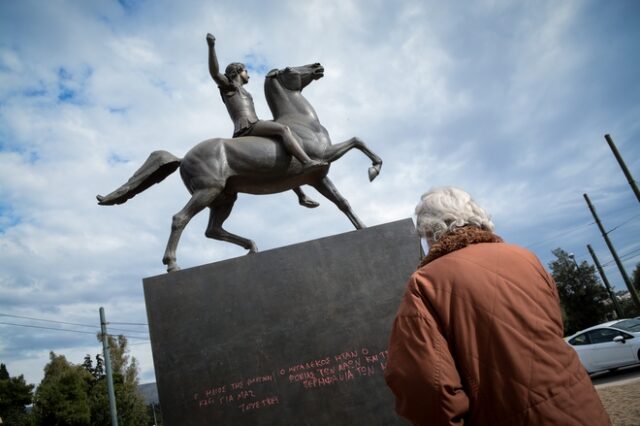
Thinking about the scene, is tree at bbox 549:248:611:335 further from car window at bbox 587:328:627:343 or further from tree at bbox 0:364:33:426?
tree at bbox 0:364:33:426

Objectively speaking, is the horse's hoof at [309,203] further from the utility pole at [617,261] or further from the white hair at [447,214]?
the utility pole at [617,261]

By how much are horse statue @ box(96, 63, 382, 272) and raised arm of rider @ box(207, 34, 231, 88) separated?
603 mm

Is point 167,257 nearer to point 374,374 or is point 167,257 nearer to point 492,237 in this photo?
point 374,374

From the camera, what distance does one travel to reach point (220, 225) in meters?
4.82

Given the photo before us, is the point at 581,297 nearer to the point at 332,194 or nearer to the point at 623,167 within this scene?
the point at 623,167

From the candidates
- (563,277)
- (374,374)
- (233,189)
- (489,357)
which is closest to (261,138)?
(233,189)

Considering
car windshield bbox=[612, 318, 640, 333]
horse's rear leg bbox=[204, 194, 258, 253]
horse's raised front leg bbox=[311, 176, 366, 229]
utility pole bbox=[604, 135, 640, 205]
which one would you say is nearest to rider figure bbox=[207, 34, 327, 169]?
horse's raised front leg bbox=[311, 176, 366, 229]

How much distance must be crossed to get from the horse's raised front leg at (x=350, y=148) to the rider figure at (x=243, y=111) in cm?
24

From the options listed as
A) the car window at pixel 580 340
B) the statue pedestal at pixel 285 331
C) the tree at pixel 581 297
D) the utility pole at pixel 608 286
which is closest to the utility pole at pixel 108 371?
the statue pedestal at pixel 285 331

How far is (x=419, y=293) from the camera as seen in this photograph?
4.51ft

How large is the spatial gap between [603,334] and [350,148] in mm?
9991

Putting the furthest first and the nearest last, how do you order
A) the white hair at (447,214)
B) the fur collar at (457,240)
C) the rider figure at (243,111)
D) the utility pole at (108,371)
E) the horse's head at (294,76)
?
the utility pole at (108,371)
the horse's head at (294,76)
the rider figure at (243,111)
the white hair at (447,214)
the fur collar at (457,240)

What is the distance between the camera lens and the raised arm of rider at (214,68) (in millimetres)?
4698

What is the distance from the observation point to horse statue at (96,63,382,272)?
171 inches
